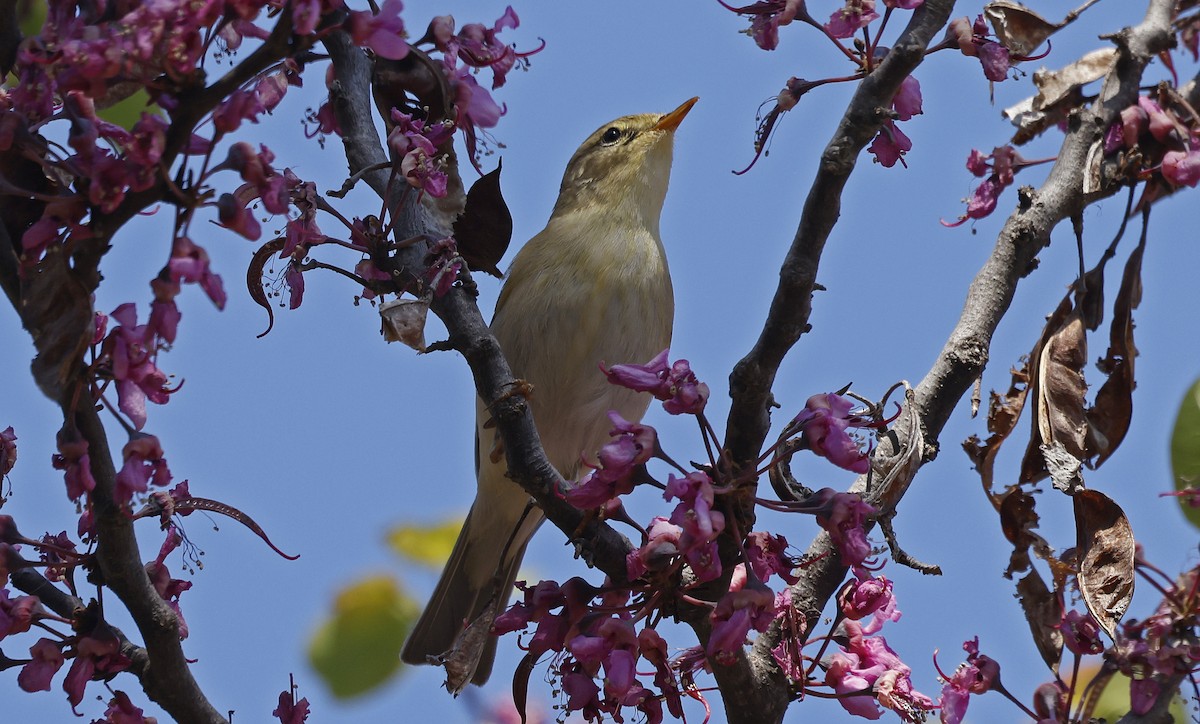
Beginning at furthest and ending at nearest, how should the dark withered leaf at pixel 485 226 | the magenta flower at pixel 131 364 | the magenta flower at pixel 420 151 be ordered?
the dark withered leaf at pixel 485 226 < the magenta flower at pixel 420 151 < the magenta flower at pixel 131 364

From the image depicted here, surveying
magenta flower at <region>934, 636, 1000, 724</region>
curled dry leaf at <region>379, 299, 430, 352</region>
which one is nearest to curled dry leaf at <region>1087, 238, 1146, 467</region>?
magenta flower at <region>934, 636, 1000, 724</region>

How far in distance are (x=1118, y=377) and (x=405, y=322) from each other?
1.87 metres

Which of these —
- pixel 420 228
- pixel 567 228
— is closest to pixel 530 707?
pixel 567 228

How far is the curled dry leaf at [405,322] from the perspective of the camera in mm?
2736

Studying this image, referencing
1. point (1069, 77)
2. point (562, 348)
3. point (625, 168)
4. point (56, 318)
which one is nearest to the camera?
point (56, 318)

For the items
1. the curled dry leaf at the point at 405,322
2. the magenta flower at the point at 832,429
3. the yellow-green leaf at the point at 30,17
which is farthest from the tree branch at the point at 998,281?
the yellow-green leaf at the point at 30,17

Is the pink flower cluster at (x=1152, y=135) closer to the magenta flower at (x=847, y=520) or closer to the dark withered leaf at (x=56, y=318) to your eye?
the magenta flower at (x=847, y=520)

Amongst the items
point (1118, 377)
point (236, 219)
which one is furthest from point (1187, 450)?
point (236, 219)

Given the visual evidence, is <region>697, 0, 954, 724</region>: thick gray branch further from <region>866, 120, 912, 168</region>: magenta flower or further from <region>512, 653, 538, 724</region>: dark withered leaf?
<region>512, 653, 538, 724</region>: dark withered leaf

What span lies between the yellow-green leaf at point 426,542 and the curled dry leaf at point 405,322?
7.13 ft

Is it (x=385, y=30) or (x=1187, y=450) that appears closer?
(x=385, y=30)

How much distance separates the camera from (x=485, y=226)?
304 centimetres

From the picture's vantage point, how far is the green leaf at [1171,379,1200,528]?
316 cm

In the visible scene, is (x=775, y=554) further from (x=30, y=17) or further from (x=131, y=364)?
(x=30, y=17)
